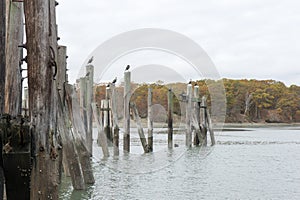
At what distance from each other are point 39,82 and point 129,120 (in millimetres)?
11868

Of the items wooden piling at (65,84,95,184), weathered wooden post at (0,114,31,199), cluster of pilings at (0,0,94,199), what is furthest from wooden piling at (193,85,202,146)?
weathered wooden post at (0,114,31,199)

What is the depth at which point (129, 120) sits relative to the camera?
1600 cm

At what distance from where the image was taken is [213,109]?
25531 millimetres

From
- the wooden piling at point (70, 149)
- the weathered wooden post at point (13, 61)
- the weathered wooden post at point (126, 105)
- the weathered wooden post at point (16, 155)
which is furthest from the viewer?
the weathered wooden post at point (126, 105)

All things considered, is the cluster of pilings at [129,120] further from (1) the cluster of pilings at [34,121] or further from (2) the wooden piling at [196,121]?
(1) the cluster of pilings at [34,121]

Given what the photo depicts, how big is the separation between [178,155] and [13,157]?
13.6 meters

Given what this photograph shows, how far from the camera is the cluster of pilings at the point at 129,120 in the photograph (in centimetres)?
1572

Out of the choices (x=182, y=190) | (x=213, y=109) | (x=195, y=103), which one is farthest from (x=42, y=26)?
(x=213, y=109)

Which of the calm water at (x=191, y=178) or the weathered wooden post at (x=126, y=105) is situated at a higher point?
the weathered wooden post at (x=126, y=105)

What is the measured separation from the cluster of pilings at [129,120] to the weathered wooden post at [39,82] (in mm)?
9726

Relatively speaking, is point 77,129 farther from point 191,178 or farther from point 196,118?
point 196,118

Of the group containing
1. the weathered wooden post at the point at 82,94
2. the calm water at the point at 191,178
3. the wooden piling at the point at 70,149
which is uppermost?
the weathered wooden post at the point at 82,94

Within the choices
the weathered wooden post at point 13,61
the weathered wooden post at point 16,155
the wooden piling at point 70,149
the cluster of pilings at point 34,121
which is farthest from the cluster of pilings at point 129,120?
the weathered wooden post at point 16,155

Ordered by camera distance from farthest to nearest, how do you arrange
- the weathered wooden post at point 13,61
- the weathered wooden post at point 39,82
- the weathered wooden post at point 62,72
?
1. the weathered wooden post at point 62,72
2. the weathered wooden post at point 13,61
3. the weathered wooden post at point 39,82
